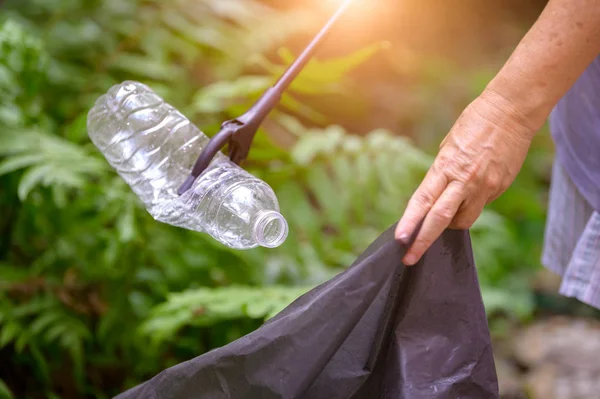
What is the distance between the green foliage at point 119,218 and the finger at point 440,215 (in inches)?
24.3

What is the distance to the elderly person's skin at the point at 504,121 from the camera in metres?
0.88

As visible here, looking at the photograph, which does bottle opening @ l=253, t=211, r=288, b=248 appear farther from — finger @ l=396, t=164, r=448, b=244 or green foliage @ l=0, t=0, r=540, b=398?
green foliage @ l=0, t=0, r=540, b=398

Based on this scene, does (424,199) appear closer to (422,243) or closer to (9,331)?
(422,243)

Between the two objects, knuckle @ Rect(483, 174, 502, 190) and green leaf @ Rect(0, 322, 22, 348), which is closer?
knuckle @ Rect(483, 174, 502, 190)

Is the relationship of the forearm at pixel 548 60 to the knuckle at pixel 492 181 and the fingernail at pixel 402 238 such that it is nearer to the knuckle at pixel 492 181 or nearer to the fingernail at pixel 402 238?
the knuckle at pixel 492 181

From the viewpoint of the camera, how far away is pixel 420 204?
90 cm

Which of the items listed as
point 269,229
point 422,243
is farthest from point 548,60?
point 269,229

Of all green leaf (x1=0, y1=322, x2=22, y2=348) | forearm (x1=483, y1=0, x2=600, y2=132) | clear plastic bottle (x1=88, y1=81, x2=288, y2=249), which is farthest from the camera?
green leaf (x1=0, y1=322, x2=22, y2=348)

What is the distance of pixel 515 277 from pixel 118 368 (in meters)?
1.93

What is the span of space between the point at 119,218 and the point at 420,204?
3.65 ft

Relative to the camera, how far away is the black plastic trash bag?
900 mm

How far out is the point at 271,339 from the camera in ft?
2.98

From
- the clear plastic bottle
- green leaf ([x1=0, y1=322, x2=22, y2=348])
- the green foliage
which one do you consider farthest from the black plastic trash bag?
green leaf ([x1=0, y1=322, x2=22, y2=348])

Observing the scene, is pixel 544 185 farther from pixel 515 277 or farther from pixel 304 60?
pixel 304 60
